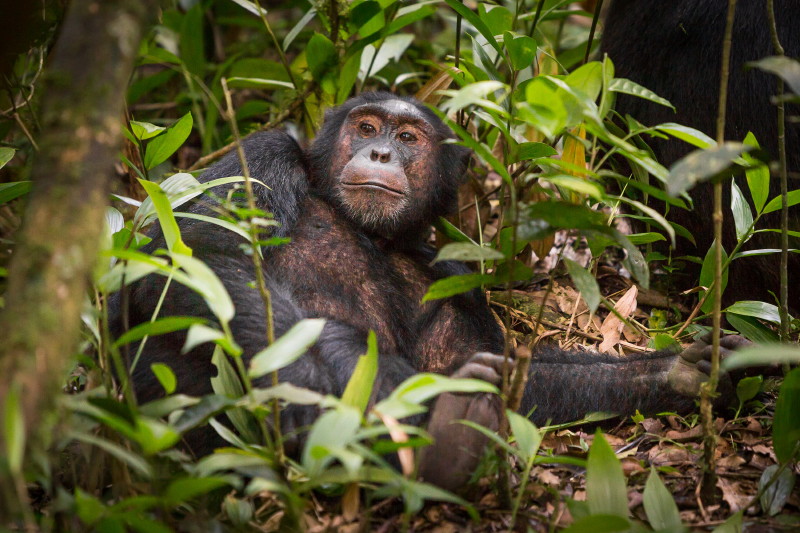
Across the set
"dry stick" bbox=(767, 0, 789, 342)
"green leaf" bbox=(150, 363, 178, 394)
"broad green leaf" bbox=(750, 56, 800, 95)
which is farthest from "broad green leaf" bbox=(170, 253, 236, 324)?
"dry stick" bbox=(767, 0, 789, 342)

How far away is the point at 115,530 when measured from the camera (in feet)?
7.14

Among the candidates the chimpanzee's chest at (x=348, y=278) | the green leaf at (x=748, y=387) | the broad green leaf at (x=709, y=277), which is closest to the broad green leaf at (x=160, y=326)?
the chimpanzee's chest at (x=348, y=278)

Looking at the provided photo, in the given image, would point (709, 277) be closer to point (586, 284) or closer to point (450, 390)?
point (586, 284)

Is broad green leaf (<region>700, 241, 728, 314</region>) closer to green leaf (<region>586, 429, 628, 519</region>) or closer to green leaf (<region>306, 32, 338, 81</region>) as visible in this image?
green leaf (<region>586, 429, 628, 519</region>)

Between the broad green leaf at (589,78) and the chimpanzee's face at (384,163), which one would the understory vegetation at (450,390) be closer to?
the broad green leaf at (589,78)

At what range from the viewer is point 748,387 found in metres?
3.41

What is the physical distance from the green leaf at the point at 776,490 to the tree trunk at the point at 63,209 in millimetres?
2339

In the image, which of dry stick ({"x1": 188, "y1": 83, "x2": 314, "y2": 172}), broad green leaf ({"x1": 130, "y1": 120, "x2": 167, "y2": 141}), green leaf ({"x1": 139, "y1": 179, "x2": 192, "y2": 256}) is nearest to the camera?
green leaf ({"x1": 139, "y1": 179, "x2": 192, "y2": 256})

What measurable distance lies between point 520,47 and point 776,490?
2.14 meters

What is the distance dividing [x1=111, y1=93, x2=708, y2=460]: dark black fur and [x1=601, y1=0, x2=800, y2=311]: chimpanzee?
1.01 meters

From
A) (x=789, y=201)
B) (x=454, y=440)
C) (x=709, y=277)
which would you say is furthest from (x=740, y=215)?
(x=454, y=440)

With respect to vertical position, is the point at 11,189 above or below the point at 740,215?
above

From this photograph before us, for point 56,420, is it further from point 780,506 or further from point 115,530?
point 780,506

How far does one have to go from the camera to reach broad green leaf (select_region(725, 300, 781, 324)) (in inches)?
141
